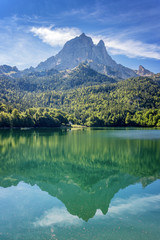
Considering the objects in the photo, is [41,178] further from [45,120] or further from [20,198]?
[45,120]

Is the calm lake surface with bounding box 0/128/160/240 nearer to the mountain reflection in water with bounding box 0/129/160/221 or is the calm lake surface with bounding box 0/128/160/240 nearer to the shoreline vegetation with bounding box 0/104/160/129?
the mountain reflection in water with bounding box 0/129/160/221

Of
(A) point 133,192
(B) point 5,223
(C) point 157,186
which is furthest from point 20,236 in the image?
(C) point 157,186

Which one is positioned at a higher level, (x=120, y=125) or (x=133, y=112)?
(x=133, y=112)

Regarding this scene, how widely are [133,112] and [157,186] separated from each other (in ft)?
589

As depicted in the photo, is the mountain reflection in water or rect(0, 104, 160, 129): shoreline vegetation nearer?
the mountain reflection in water

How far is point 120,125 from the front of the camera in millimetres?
180000

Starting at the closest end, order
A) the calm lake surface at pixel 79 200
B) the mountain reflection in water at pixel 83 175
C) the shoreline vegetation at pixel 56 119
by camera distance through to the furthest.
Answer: the calm lake surface at pixel 79 200 → the mountain reflection in water at pixel 83 175 → the shoreline vegetation at pixel 56 119

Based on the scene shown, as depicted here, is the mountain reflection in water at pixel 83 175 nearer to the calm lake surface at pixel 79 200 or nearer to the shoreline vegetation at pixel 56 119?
the calm lake surface at pixel 79 200

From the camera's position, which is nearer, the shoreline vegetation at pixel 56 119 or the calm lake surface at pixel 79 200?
the calm lake surface at pixel 79 200

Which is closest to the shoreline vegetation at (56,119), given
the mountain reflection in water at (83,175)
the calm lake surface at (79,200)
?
the mountain reflection in water at (83,175)

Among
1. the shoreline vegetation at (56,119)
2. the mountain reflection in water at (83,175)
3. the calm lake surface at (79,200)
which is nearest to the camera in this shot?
the calm lake surface at (79,200)

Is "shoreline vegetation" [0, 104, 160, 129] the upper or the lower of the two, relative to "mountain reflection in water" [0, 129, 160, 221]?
upper

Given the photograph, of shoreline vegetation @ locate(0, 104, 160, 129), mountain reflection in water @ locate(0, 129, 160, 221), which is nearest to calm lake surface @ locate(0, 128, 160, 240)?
mountain reflection in water @ locate(0, 129, 160, 221)

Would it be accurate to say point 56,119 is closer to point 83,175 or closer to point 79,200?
point 83,175
